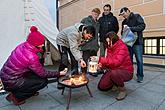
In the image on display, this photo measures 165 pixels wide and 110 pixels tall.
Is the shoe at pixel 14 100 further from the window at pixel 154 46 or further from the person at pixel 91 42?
the window at pixel 154 46

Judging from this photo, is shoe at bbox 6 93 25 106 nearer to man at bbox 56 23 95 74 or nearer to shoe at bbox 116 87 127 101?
man at bbox 56 23 95 74

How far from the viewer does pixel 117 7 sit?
6.98 m

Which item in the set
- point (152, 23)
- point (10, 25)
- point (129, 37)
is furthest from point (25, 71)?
point (152, 23)

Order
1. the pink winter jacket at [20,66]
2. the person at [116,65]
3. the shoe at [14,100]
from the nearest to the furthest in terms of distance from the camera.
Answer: the pink winter jacket at [20,66] < the shoe at [14,100] < the person at [116,65]

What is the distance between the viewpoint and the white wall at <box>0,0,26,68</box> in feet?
13.4

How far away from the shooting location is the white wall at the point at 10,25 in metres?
4.10

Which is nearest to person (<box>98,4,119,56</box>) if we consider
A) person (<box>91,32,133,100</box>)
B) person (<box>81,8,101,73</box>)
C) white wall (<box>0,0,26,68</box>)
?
person (<box>81,8,101,73</box>)

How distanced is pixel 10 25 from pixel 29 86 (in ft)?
6.69

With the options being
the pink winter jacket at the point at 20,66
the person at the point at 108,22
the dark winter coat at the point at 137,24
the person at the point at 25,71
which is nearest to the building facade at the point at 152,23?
the person at the point at 108,22

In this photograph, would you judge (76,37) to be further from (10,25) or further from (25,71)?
(10,25)

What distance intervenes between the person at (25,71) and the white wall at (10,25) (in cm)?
150

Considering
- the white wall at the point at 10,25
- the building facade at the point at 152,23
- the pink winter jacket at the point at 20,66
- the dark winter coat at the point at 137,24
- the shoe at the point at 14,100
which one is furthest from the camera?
the building facade at the point at 152,23

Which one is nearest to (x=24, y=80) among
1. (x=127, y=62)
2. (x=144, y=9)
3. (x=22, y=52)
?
(x=22, y=52)

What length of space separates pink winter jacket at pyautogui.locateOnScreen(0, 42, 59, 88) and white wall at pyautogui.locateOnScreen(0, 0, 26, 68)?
4.90 feet
